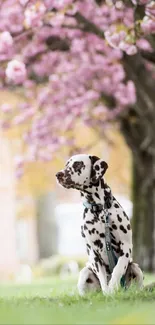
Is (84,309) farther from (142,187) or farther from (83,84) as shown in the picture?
(142,187)

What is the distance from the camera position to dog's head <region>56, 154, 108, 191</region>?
598 centimetres

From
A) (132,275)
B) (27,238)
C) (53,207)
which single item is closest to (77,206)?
(27,238)

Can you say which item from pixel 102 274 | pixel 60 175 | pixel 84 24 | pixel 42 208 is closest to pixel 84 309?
pixel 102 274

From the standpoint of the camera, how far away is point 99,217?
6000 mm

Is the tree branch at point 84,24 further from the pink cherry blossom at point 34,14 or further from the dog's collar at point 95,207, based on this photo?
the dog's collar at point 95,207

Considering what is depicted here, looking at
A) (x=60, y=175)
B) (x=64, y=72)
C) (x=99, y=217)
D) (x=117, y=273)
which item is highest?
(x=64, y=72)

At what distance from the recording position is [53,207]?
24.8m

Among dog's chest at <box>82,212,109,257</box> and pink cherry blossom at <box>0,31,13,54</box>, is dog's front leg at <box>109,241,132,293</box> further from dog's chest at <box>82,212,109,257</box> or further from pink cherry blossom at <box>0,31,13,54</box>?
pink cherry blossom at <box>0,31,13,54</box>

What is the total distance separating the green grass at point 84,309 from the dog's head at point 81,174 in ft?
2.64

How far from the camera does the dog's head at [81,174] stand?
5977mm

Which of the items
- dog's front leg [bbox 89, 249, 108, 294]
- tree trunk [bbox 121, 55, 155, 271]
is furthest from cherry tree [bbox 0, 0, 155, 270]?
dog's front leg [bbox 89, 249, 108, 294]

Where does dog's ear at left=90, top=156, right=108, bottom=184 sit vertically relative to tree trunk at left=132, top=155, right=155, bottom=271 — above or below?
above

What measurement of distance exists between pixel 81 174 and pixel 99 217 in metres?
0.34

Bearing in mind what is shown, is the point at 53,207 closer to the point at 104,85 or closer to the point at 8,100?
the point at 8,100
